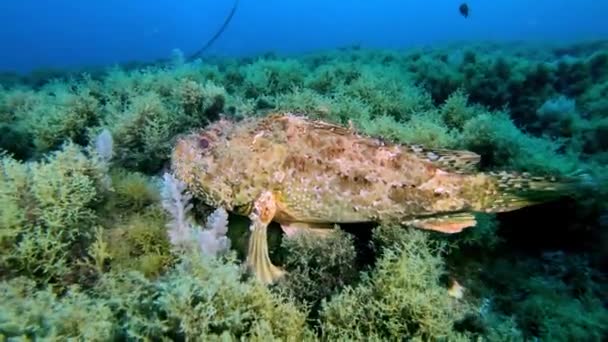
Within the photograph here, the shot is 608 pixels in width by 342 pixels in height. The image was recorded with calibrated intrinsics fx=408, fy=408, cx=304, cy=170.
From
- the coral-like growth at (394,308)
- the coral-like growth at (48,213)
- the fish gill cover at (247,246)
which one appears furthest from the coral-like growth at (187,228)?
the coral-like growth at (394,308)

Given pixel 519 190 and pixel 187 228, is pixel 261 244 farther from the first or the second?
pixel 519 190

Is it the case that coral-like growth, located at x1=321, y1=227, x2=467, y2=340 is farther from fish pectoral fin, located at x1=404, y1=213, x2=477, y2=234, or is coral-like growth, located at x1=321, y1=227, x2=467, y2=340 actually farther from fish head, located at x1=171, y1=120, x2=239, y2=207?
fish head, located at x1=171, y1=120, x2=239, y2=207

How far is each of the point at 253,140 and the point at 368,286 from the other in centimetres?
154

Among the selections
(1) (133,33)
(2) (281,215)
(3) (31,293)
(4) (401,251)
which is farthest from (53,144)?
(1) (133,33)

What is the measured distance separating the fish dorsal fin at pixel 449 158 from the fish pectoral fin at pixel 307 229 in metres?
1.03

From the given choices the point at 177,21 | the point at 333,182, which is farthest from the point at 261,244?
the point at 177,21

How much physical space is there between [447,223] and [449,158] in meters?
0.63

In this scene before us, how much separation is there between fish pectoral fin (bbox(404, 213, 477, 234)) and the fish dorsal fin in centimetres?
43

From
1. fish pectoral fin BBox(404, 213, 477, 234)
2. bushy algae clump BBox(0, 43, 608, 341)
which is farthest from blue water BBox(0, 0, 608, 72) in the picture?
fish pectoral fin BBox(404, 213, 477, 234)

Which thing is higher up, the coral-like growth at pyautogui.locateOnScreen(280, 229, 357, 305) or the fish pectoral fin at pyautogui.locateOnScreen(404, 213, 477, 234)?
the fish pectoral fin at pyautogui.locateOnScreen(404, 213, 477, 234)

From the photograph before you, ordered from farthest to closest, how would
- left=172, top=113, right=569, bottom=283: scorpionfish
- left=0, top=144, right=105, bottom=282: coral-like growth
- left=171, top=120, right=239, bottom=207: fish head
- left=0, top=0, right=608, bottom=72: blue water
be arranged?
left=0, top=0, right=608, bottom=72: blue water → left=171, top=120, right=239, bottom=207: fish head → left=172, top=113, right=569, bottom=283: scorpionfish → left=0, top=144, right=105, bottom=282: coral-like growth

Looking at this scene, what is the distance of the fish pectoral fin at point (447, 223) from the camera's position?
3.26m

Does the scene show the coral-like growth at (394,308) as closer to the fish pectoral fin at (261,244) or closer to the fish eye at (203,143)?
the fish pectoral fin at (261,244)

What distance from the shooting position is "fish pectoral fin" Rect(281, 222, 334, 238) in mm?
3338
